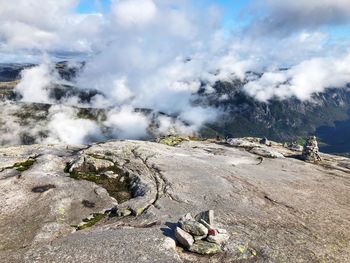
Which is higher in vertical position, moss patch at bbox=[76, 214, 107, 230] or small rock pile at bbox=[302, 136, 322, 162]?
small rock pile at bbox=[302, 136, 322, 162]

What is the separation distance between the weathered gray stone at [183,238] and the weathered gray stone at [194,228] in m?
0.67

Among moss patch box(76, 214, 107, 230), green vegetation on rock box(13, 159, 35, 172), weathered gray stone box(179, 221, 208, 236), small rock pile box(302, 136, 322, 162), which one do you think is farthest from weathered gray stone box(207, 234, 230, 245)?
small rock pile box(302, 136, 322, 162)

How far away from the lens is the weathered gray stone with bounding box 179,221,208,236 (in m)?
40.5

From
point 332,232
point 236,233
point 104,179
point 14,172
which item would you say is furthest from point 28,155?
point 332,232

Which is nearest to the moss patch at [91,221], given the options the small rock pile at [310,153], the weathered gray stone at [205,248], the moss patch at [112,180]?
the moss patch at [112,180]

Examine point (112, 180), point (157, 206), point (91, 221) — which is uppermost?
point (157, 206)

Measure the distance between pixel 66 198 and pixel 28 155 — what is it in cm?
2979

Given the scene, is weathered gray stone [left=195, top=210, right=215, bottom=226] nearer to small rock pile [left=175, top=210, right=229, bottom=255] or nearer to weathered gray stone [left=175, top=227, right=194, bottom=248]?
small rock pile [left=175, top=210, right=229, bottom=255]

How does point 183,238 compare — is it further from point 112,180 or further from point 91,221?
point 112,180

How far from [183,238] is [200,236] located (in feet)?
7.14

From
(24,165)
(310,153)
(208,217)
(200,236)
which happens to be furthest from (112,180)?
(310,153)

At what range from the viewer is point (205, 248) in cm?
3903

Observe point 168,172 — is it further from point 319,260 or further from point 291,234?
point 319,260

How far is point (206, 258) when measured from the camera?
38.2m
